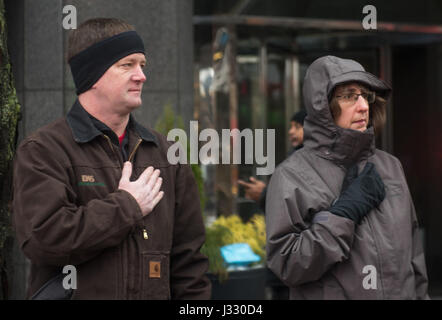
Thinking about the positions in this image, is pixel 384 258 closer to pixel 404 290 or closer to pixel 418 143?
pixel 404 290

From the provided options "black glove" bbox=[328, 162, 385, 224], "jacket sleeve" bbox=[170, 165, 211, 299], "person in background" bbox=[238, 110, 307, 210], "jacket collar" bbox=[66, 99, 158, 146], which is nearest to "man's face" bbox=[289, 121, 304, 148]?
"person in background" bbox=[238, 110, 307, 210]

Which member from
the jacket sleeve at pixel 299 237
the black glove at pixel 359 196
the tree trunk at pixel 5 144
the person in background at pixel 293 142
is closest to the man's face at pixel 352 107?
the black glove at pixel 359 196

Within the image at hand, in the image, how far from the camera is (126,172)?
2822mm

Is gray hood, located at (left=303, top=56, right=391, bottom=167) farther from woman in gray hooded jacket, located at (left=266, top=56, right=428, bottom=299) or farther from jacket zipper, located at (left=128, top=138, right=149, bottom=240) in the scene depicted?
jacket zipper, located at (left=128, top=138, right=149, bottom=240)

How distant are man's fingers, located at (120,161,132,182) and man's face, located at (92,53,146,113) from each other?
238 millimetres

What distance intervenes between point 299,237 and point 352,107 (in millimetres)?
739

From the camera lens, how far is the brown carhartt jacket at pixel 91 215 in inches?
103

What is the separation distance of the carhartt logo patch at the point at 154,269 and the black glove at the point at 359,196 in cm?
89

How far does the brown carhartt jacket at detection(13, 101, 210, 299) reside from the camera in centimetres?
262

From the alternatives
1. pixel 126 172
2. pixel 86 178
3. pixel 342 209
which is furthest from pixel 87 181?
pixel 342 209

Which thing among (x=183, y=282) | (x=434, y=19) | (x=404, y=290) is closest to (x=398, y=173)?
(x=404, y=290)

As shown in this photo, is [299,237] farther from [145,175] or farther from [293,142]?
[293,142]

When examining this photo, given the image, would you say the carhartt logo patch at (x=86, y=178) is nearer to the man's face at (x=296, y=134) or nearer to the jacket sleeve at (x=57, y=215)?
the jacket sleeve at (x=57, y=215)
